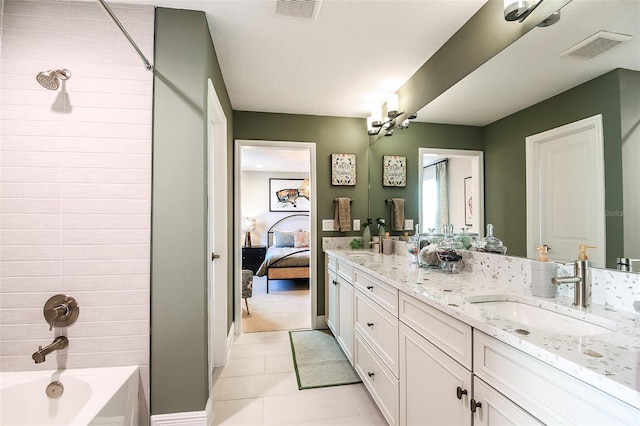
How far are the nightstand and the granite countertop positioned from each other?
5.09 m

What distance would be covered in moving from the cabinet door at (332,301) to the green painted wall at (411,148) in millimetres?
804

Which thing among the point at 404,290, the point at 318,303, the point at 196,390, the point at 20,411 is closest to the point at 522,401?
the point at 404,290

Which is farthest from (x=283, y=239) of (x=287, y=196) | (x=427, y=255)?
(x=427, y=255)

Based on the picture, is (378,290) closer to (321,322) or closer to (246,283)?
(321,322)

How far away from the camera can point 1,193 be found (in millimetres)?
1518

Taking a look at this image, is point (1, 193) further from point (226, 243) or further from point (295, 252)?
point (295, 252)

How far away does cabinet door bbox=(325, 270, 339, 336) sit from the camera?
2.72 meters

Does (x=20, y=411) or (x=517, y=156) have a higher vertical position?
(x=517, y=156)

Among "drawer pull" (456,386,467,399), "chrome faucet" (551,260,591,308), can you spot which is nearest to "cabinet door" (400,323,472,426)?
"drawer pull" (456,386,467,399)

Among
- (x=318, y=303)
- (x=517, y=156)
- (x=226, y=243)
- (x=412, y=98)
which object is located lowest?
(x=318, y=303)

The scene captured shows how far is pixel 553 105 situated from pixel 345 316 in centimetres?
196

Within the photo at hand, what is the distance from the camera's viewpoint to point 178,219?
1629 millimetres

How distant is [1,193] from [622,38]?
285cm

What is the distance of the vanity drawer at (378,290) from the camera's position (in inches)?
60.4
